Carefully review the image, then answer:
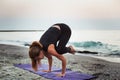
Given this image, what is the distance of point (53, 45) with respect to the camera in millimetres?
2988

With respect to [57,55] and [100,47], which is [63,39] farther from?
[100,47]

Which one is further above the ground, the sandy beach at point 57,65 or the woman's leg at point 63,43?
the woman's leg at point 63,43

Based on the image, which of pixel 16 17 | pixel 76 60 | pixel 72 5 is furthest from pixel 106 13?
pixel 16 17

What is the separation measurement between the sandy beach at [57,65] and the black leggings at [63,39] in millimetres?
97

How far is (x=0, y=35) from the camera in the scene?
3.64 m

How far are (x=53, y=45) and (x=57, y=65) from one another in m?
0.32

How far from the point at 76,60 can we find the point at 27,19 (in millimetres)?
985

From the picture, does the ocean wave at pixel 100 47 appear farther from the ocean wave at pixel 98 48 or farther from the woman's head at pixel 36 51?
the woman's head at pixel 36 51

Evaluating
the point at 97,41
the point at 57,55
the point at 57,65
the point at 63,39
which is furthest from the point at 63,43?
the point at 97,41

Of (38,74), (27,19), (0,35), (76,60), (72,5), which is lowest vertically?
(38,74)

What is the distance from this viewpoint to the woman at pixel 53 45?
2.98 metres

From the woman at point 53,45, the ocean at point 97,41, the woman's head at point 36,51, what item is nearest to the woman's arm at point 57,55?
the woman at point 53,45

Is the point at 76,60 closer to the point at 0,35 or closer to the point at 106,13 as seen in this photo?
the point at 106,13

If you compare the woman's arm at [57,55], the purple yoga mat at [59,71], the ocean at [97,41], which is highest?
the ocean at [97,41]
